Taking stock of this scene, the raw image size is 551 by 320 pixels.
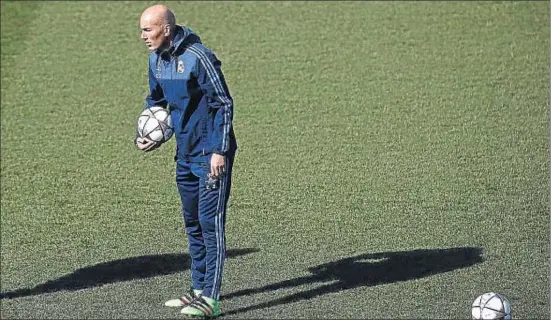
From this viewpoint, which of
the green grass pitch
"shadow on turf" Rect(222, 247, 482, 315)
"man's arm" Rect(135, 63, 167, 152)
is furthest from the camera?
the green grass pitch

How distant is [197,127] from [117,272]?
1.70 metres

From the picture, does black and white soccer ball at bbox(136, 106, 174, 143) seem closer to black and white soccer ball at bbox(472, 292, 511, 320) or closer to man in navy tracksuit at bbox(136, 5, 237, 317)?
man in navy tracksuit at bbox(136, 5, 237, 317)

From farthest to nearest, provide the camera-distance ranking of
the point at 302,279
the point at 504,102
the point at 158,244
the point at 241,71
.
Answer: the point at 241,71
the point at 504,102
the point at 158,244
the point at 302,279

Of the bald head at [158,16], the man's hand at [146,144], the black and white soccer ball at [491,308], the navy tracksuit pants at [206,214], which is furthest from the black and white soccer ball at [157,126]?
the black and white soccer ball at [491,308]

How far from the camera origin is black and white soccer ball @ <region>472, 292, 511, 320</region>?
7.23 m

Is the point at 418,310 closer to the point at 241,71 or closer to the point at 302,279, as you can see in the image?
the point at 302,279

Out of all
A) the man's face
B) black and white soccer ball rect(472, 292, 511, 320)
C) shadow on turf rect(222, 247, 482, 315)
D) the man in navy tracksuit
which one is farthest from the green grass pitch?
the man's face

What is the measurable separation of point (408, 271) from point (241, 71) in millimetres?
5145

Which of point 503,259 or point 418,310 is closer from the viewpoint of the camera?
point 418,310

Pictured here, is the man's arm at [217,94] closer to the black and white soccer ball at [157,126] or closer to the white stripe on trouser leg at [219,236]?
the white stripe on trouser leg at [219,236]

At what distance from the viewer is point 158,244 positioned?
9.23m

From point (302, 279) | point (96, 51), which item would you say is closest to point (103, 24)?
point (96, 51)

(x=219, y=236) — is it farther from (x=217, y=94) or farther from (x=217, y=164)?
(x=217, y=94)

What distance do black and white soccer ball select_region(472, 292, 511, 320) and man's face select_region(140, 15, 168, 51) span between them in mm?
2482
